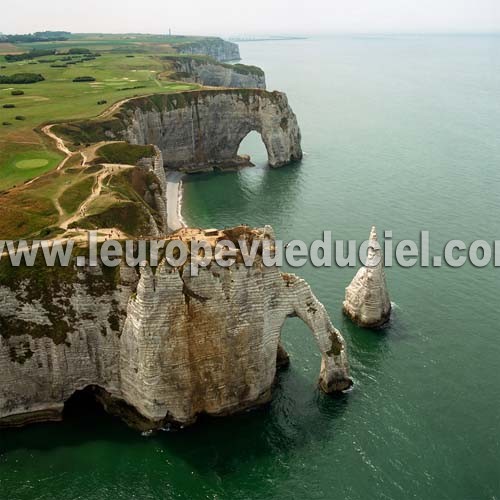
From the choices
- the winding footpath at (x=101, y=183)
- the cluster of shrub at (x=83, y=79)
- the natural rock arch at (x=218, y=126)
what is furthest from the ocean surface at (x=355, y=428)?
the cluster of shrub at (x=83, y=79)

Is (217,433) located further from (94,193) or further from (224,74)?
(224,74)

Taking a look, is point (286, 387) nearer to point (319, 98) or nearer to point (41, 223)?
point (41, 223)

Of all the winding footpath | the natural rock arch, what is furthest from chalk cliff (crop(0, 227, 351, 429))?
the natural rock arch

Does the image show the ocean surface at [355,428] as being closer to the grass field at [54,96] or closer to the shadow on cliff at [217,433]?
the shadow on cliff at [217,433]

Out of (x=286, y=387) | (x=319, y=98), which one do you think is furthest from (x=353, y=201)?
(x=319, y=98)

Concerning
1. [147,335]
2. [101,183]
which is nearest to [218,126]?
[101,183]

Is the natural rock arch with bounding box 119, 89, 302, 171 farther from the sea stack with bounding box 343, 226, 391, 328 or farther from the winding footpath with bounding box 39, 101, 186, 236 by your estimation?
the sea stack with bounding box 343, 226, 391, 328
